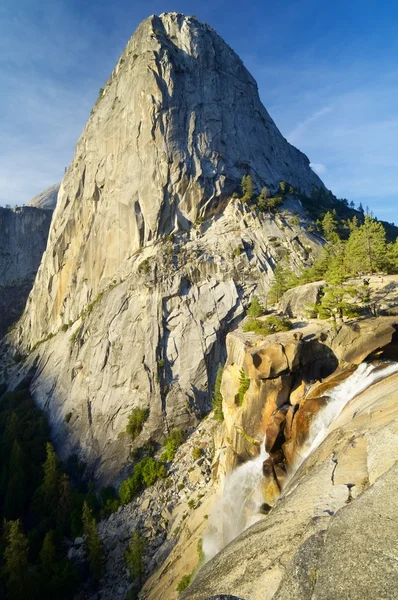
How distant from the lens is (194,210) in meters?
61.5

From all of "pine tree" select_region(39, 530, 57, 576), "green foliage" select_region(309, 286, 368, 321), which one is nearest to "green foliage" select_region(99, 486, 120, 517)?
"pine tree" select_region(39, 530, 57, 576)

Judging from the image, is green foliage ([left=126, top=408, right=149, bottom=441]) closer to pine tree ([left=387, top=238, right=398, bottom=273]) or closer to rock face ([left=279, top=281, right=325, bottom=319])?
rock face ([left=279, top=281, right=325, bottom=319])

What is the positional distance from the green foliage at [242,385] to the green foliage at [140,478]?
18.2 metres

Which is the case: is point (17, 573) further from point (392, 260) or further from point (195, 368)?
point (392, 260)

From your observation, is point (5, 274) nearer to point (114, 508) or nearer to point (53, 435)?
point (53, 435)

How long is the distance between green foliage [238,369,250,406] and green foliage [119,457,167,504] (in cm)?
1818

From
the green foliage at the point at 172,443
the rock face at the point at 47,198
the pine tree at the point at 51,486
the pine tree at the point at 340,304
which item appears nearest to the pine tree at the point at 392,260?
the pine tree at the point at 340,304

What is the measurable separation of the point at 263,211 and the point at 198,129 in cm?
2195

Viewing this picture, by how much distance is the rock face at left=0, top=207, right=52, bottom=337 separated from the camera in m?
108

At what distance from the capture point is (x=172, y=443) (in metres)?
40.8

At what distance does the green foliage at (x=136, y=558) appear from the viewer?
2695 cm

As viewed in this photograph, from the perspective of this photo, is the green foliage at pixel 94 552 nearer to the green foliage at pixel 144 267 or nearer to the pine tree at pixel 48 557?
the pine tree at pixel 48 557

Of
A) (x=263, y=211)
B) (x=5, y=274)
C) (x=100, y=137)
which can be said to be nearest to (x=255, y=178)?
(x=263, y=211)

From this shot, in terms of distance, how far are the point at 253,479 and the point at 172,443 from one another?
20331 millimetres
